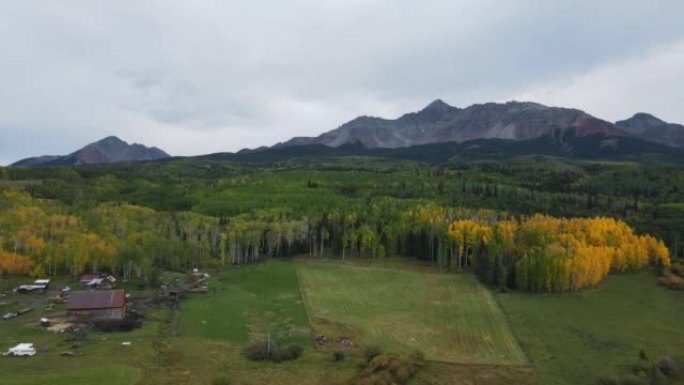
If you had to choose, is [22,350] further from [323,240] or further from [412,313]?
[323,240]

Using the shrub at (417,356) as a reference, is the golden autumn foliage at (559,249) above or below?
above

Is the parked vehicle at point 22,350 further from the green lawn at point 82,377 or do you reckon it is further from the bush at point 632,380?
the bush at point 632,380

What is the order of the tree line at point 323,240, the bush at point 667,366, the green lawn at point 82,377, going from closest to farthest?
the green lawn at point 82,377 < the bush at point 667,366 < the tree line at point 323,240

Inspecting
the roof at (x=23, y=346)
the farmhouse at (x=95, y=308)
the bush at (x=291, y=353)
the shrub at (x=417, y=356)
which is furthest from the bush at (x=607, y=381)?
the roof at (x=23, y=346)

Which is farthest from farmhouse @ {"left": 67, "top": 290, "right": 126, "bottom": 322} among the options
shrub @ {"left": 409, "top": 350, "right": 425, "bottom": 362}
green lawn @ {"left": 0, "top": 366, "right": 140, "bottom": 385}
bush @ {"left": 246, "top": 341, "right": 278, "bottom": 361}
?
shrub @ {"left": 409, "top": 350, "right": 425, "bottom": 362}

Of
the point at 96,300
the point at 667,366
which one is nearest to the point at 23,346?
the point at 96,300

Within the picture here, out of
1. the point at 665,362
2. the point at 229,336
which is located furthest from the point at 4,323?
the point at 665,362
